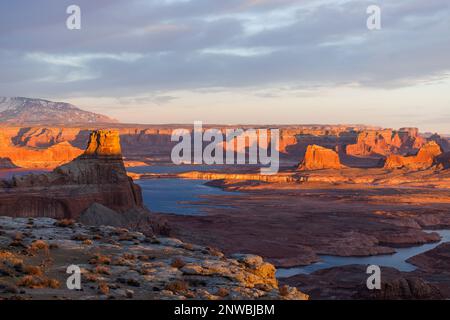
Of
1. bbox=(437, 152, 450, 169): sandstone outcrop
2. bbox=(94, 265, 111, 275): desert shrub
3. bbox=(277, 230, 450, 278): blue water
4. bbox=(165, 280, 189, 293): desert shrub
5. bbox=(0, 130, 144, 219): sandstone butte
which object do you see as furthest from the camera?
bbox=(437, 152, 450, 169): sandstone outcrop

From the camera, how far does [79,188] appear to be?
194 ft

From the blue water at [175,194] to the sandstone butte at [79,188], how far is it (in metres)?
42.9

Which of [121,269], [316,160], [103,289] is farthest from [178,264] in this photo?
[316,160]

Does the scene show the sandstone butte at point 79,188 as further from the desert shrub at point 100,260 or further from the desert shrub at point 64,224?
the desert shrub at point 100,260

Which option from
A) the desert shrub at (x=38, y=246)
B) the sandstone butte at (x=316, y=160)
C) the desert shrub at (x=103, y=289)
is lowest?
the sandstone butte at (x=316, y=160)

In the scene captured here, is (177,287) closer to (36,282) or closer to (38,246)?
(36,282)

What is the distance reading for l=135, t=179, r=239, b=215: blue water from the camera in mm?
112438

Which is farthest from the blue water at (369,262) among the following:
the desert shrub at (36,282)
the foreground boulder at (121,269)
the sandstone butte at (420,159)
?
the sandstone butte at (420,159)

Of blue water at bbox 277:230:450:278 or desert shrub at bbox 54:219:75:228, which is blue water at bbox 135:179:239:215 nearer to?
blue water at bbox 277:230:450:278

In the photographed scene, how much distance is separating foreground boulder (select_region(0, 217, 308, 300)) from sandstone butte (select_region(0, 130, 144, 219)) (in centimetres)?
3318

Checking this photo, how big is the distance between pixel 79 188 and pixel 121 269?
146 ft

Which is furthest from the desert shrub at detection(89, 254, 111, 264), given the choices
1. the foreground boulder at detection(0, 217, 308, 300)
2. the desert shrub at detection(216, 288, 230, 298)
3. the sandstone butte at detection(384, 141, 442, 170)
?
the sandstone butte at detection(384, 141, 442, 170)

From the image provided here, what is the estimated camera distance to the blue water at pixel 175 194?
112438 mm
